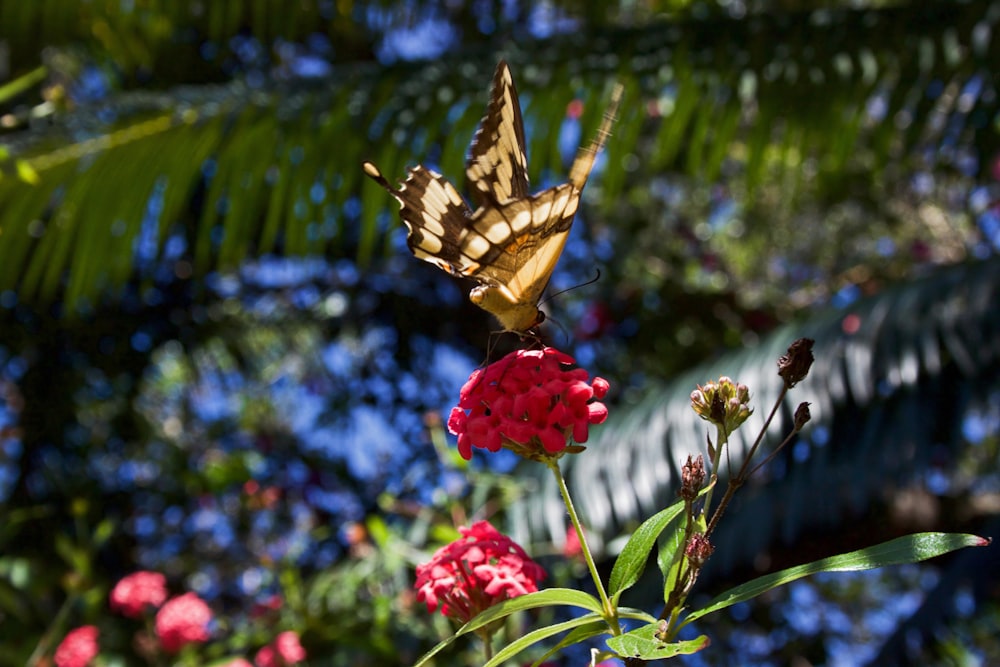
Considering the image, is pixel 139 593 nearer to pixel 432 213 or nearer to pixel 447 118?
pixel 447 118

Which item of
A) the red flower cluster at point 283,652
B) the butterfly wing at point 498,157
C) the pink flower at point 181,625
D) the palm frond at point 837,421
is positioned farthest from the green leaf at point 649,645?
the pink flower at point 181,625

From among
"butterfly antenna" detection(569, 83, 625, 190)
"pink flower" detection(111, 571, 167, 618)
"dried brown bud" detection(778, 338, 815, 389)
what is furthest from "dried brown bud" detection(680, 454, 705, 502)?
"pink flower" detection(111, 571, 167, 618)

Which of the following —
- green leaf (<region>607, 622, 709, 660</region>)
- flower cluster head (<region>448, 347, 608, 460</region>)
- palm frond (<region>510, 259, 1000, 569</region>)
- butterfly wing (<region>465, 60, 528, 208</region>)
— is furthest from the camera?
palm frond (<region>510, 259, 1000, 569</region>)

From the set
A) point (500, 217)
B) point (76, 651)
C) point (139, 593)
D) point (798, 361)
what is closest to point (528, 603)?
point (798, 361)

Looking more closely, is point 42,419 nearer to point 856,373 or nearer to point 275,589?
point 275,589

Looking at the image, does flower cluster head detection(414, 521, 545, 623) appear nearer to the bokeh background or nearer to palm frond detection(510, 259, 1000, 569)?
the bokeh background

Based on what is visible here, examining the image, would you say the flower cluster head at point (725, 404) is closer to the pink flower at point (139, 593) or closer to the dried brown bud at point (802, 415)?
the dried brown bud at point (802, 415)

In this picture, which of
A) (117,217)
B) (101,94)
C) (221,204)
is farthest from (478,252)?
(101,94)
